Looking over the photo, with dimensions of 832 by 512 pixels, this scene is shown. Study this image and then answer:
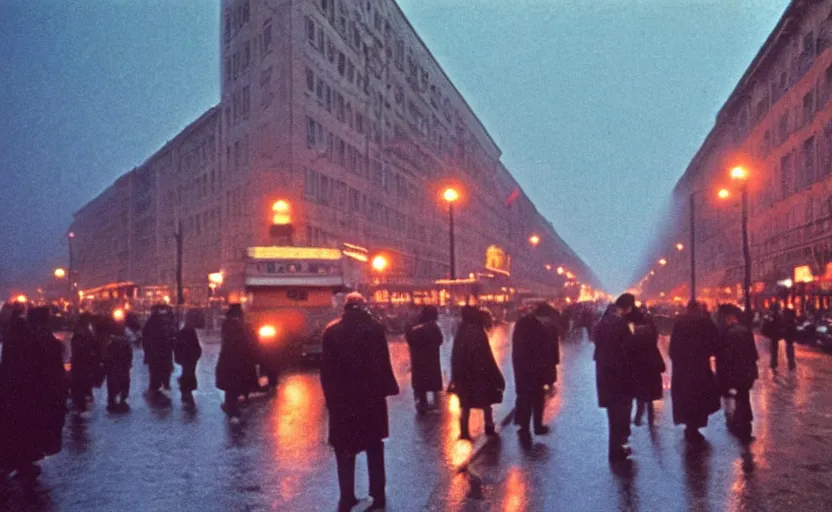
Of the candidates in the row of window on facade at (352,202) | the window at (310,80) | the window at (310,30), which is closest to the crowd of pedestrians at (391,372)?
the row of window on facade at (352,202)

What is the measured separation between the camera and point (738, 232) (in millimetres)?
77000

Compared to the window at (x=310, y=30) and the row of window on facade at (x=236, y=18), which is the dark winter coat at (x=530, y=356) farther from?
the row of window on facade at (x=236, y=18)

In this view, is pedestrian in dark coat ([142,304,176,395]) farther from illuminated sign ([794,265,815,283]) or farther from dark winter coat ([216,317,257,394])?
illuminated sign ([794,265,815,283])

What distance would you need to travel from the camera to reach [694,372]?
11.7m

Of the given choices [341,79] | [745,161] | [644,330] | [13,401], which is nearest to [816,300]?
[745,161]

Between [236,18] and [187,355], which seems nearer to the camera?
[187,355]

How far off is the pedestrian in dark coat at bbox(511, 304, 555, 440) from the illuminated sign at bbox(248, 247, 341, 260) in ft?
53.4

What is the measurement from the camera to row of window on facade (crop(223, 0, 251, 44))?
60950 millimetres

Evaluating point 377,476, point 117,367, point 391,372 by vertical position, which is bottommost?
point 377,476

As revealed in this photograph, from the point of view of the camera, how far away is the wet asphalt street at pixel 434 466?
8.55 m

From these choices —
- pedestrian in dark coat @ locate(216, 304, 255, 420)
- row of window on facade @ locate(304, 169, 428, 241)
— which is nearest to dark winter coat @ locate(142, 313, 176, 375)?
pedestrian in dark coat @ locate(216, 304, 255, 420)

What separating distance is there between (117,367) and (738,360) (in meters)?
10.2

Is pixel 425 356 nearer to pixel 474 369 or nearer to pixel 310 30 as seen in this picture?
pixel 474 369

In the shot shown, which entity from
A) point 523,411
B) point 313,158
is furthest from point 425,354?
point 313,158
